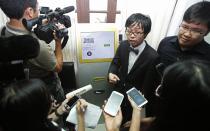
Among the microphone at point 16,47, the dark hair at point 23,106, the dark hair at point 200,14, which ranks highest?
the dark hair at point 200,14

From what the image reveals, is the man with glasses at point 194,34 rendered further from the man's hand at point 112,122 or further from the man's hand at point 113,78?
the man's hand at point 112,122

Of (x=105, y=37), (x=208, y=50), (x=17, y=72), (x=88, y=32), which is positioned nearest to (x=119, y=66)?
(x=105, y=37)

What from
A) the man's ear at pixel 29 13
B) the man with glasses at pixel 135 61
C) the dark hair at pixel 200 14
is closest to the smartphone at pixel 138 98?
the man with glasses at pixel 135 61

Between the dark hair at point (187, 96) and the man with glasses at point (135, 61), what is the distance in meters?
0.74

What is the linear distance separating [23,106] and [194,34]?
3.75 feet

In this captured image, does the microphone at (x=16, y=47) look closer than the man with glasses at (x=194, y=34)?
Yes

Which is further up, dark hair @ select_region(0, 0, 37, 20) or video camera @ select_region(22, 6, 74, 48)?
dark hair @ select_region(0, 0, 37, 20)

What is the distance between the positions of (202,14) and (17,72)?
3.90ft

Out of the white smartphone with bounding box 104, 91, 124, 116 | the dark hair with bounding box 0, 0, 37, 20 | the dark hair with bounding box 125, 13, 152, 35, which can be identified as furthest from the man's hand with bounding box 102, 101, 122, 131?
the dark hair with bounding box 0, 0, 37, 20

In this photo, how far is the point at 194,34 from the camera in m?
1.36

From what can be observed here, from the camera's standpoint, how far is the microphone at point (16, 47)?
0.94 metres

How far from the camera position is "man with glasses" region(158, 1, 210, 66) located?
4.40 feet

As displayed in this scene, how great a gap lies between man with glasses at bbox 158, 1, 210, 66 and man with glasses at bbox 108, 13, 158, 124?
180 millimetres

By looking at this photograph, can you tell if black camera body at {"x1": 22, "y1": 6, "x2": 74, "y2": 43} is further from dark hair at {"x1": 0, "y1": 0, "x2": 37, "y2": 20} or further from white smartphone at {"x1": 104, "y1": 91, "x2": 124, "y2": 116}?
white smartphone at {"x1": 104, "y1": 91, "x2": 124, "y2": 116}
